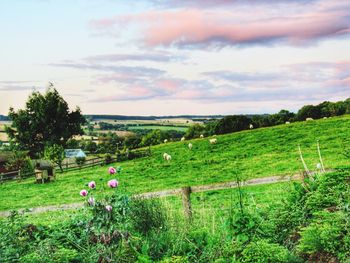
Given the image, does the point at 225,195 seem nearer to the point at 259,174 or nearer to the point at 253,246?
the point at 259,174

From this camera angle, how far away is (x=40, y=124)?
64125 mm

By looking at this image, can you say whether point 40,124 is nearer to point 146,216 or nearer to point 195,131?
point 195,131

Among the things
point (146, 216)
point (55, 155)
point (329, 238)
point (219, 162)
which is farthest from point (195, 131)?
point (329, 238)

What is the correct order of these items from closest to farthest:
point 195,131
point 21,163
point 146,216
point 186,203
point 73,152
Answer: point 146,216 → point 186,203 → point 195,131 → point 21,163 → point 73,152

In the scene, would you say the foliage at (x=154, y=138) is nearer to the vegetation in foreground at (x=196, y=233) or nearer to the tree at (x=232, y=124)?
the tree at (x=232, y=124)

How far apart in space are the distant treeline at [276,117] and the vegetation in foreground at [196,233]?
3597cm

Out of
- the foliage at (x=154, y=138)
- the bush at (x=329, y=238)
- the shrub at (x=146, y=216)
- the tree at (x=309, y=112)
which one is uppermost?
the tree at (x=309, y=112)

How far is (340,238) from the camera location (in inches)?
226

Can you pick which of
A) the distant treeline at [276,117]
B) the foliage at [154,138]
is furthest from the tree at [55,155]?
the distant treeline at [276,117]

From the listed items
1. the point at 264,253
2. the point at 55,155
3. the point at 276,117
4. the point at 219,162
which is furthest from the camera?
the point at 55,155

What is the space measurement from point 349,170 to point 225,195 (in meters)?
10.8

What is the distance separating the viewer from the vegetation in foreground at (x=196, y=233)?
5805mm

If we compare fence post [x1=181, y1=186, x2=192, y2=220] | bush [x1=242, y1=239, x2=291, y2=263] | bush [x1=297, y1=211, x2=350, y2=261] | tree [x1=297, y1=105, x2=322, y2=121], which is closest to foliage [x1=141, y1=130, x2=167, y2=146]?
tree [x1=297, y1=105, x2=322, y2=121]

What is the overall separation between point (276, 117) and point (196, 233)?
40.7 metres
